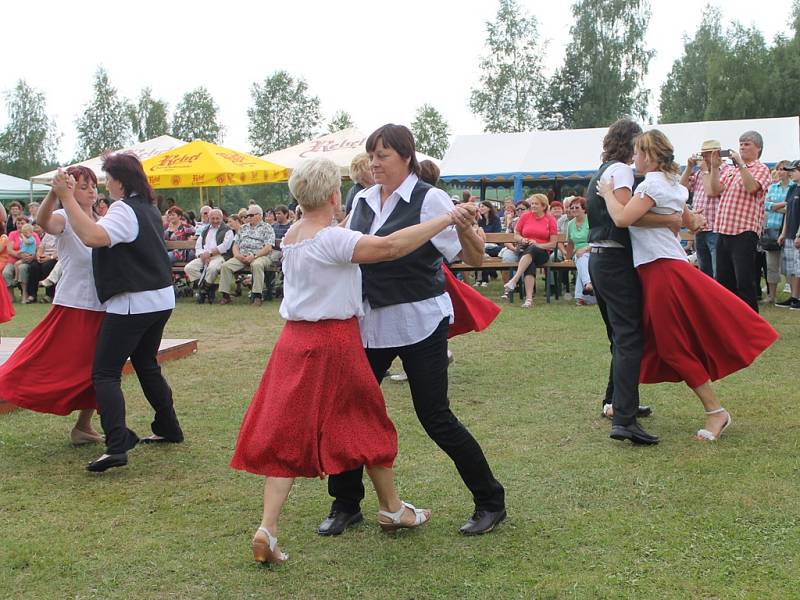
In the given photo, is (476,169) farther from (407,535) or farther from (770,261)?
(407,535)

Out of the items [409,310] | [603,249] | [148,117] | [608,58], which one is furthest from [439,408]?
[148,117]

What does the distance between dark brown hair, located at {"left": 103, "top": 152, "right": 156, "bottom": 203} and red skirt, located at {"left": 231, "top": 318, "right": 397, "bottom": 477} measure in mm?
1846

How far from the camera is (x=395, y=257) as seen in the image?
3564 millimetres

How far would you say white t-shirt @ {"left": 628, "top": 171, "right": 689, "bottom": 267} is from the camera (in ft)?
16.7

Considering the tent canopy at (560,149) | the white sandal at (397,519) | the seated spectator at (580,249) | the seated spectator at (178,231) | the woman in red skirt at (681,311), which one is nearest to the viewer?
the white sandal at (397,519)

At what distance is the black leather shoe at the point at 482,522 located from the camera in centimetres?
391

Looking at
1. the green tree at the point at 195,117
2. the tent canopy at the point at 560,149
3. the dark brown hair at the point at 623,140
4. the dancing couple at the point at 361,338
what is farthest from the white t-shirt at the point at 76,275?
the green tree at the point at 195,117

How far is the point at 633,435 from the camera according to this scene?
526 centimetres

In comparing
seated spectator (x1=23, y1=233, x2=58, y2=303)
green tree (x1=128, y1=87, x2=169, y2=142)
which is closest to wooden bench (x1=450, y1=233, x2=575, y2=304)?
seated spectator (x1=23, y1=233, x2=58, y2=303)

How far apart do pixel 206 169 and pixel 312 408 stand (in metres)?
14.4

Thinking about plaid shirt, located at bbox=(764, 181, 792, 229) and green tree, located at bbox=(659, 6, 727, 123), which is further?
green tree, located at bbox=(659, 6, 727, 123)

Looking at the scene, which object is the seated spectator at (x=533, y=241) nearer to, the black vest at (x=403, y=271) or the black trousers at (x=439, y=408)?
the black trousers at (x=439, y=408)

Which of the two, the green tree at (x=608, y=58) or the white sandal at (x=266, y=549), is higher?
the green tree at (x=608, y=58)

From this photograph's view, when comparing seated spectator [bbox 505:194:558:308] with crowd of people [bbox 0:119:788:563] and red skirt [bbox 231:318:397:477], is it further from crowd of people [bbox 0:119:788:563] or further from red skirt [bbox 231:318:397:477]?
red skirt [bbox 231:318:397:477]
